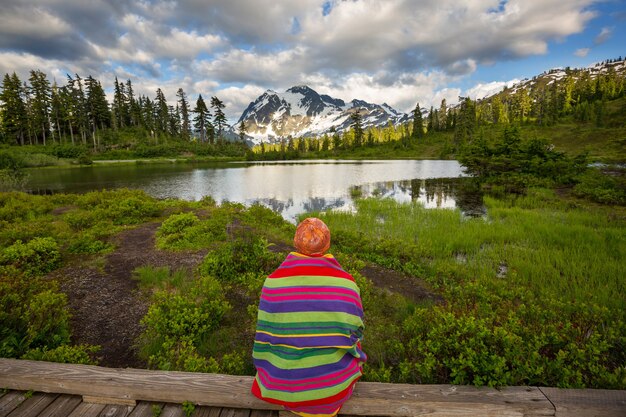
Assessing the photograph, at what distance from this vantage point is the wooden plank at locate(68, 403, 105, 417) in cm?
305

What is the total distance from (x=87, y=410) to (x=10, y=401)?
0.96m

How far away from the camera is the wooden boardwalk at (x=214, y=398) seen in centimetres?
293

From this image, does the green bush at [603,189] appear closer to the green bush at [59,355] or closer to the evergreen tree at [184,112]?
the green bush at [59,355]

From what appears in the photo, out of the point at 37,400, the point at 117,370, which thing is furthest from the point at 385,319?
the point at 37,400

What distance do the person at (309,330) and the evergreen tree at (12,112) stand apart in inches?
3684

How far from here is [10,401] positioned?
320 centimetres

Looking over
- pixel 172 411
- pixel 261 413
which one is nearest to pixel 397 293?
pixel 261 413

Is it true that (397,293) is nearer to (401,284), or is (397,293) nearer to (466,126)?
(401,284)

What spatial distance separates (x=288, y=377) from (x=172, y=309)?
12.5 ft

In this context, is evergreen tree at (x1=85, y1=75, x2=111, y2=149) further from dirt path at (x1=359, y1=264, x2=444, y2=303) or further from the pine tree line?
dirt path at (x1=359, y1=264, x2=444, y2=303)

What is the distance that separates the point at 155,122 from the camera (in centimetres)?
8944

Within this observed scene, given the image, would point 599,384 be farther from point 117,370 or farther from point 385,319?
point 117,370

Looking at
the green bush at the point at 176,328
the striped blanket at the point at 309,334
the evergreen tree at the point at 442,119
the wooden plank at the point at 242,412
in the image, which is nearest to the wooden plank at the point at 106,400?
the green bush at the point at 176,328

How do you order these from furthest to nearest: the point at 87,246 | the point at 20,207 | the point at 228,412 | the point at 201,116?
1. the point at 201,116
2. the point at 20,207
3. the point at 87,246
4. the point at 228,412
